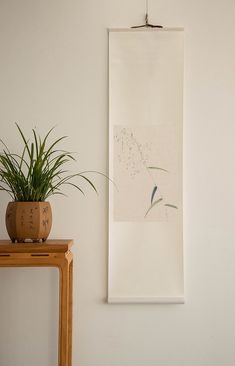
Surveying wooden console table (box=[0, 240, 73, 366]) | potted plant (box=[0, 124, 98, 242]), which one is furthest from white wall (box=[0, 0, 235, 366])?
wooden console table (box=[0, 240, 73, 366])

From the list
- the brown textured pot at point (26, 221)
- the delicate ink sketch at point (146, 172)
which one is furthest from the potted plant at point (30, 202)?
the delicate ink sketch at point (146, 172)

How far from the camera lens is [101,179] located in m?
2.52

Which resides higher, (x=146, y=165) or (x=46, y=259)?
(x=146, y=165)

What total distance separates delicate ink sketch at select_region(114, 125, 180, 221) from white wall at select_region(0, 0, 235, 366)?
0.09 m

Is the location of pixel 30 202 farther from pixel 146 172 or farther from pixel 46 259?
pixel 146 172

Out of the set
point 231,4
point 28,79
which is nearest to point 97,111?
point 28,79

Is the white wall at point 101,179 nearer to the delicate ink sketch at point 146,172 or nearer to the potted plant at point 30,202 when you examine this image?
the delicate ink sketch at point 146,172

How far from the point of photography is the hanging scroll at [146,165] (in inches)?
98.0

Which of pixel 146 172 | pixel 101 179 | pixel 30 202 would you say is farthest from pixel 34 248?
pixel 146 172

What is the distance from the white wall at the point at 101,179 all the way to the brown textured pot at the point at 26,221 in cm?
34

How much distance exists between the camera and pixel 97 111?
2.54 metres

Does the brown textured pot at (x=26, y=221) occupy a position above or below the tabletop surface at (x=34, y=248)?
above

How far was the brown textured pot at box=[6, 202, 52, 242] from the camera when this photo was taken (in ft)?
7.02

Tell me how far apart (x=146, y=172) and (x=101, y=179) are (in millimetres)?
254
